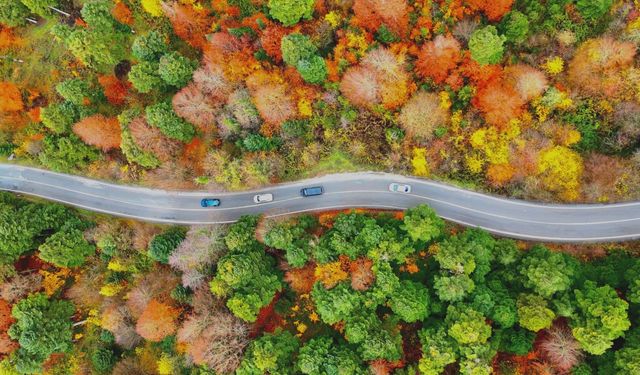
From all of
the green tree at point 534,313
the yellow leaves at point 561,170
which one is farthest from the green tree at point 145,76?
the green tree at point 534,313

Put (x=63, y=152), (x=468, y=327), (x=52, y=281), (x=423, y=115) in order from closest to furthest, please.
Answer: (x=468, y=327), (x=423, y=115), (x=63, y=152), (x=52, y=281)

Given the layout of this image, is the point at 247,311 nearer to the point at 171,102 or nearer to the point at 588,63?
the point at 171,102

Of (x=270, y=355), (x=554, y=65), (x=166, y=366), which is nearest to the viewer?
(x=270, y=355)

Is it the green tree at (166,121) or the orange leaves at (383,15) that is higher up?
the orange leaves at (383,15)

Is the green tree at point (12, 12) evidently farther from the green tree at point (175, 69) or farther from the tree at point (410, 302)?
the tree at point (410, 302)

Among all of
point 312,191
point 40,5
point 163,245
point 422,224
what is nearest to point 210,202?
point 163,245

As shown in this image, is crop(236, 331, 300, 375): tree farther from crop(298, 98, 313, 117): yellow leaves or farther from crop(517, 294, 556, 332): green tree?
crop(298, 98, 313, 117): yellow leaves

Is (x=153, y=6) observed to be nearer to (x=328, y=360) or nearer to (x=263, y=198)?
(x=263, y=198)
